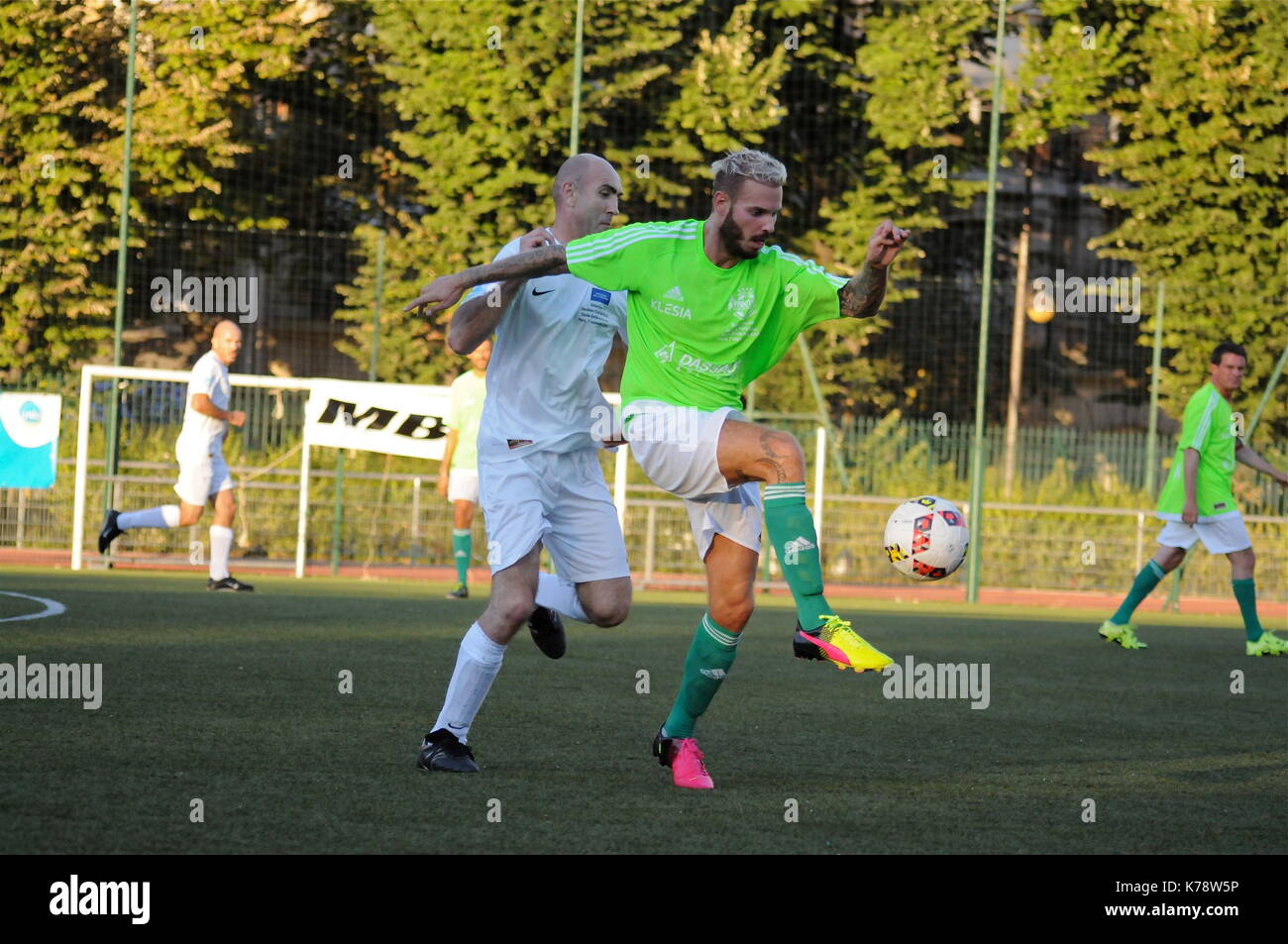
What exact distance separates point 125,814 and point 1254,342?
2082cm

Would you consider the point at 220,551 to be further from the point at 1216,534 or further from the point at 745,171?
the point at 745,171

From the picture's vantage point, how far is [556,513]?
6574mm

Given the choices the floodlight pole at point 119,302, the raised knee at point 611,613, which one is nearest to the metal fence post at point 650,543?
the floodlight pole at point 119,302

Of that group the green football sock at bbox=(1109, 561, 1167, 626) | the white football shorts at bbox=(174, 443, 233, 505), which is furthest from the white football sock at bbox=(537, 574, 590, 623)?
the white football shorts at bbox=(174, 443, 233, 505)

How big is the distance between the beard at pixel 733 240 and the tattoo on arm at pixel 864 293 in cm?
35

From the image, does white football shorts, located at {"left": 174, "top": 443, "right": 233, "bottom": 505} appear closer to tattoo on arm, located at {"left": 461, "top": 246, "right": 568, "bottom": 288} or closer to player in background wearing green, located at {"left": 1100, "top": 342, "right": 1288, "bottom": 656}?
player in background wearing green, located at {"left": 1100, "top": 342, "right": 1288, "bottom": 656}

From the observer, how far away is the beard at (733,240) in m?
5.91

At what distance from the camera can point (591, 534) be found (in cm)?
661

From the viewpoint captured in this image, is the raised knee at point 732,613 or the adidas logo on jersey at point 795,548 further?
the raised knee at point 732,613

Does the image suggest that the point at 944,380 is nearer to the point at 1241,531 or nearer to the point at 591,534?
the point at 1241,531

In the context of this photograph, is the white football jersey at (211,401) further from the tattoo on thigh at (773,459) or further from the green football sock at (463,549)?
the tattoo on thigh at (773,459)
